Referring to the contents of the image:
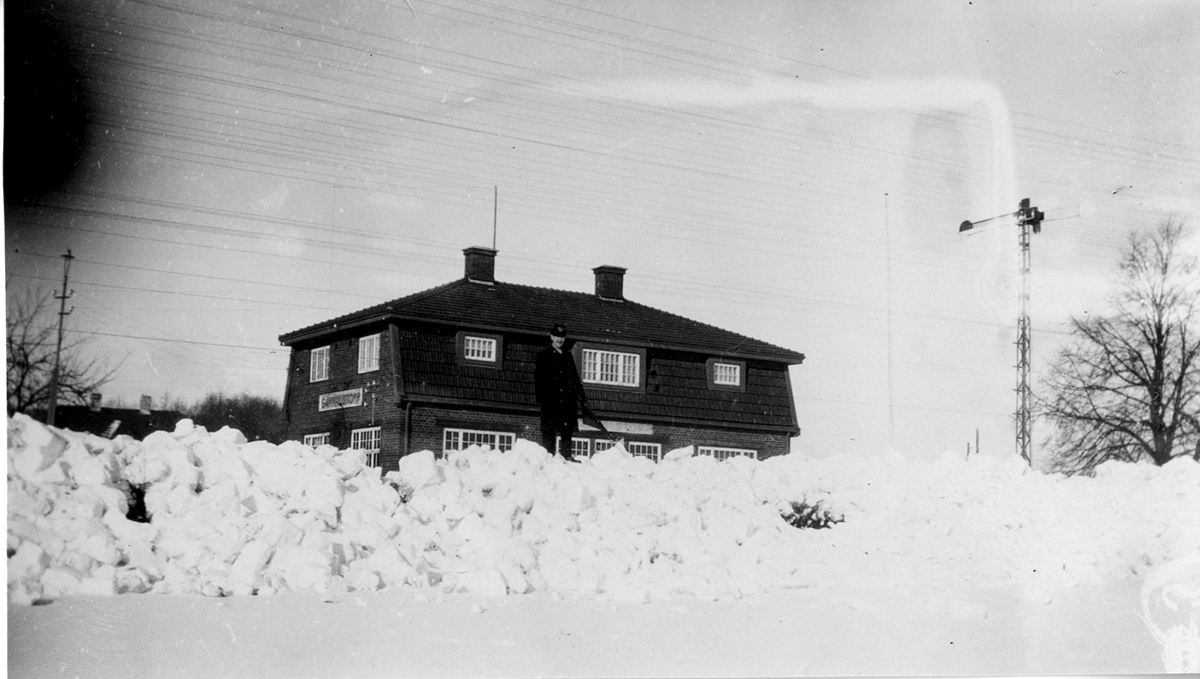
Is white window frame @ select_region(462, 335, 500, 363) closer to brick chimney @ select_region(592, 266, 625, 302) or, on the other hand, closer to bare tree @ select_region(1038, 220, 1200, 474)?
brick chimney @ select_region(592, 266, 625, 302)

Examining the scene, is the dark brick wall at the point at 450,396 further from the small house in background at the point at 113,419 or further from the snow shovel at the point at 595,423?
the small house in background at the point at 113,419

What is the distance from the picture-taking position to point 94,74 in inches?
163

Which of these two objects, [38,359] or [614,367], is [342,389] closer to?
[38,359]

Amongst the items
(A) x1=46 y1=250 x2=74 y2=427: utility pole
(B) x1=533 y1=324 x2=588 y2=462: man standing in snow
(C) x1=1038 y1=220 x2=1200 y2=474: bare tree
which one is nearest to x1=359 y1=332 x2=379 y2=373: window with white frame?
(B) x1=533 y1=324 x2=588 y2=462: man standing in snow

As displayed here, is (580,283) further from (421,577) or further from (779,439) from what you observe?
(421,577)

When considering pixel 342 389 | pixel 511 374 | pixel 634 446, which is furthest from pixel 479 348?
pixel 634 446

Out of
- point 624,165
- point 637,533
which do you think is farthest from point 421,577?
point 624,165

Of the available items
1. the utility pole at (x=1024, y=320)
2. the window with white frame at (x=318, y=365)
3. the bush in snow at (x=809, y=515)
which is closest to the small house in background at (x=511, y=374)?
the window with white frame at (x=318, y=365)

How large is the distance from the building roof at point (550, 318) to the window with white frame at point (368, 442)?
443 mm

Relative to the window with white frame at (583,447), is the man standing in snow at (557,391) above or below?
above

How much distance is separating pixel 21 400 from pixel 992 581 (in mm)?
4341

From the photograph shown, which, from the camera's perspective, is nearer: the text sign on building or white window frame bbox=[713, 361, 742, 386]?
the text sign on building

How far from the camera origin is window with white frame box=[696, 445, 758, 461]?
15.9 feet

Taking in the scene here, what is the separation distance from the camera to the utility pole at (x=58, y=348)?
395 cm
